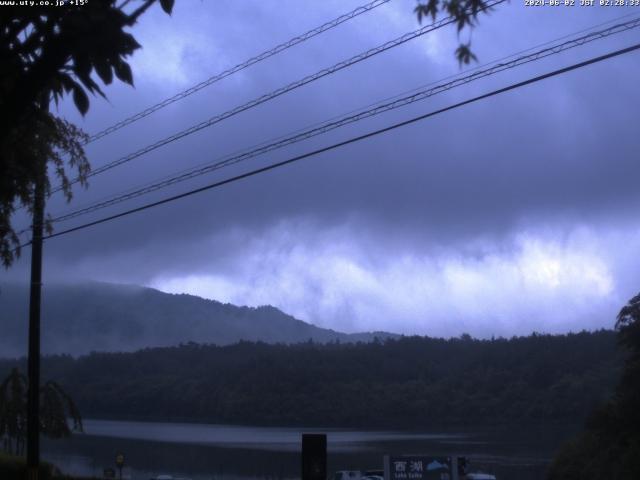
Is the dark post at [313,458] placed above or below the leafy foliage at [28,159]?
below

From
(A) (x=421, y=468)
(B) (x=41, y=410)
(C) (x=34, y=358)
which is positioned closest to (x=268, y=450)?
(B) (x=41, y=410)

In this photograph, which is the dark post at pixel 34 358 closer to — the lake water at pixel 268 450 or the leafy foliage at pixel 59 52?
the leafy foliage at pixel 59 52

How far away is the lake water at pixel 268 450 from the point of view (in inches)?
2035

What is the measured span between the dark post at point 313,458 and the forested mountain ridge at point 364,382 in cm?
6144

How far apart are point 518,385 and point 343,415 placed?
82.0 ft

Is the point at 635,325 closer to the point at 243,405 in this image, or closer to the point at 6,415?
the point at 6,415

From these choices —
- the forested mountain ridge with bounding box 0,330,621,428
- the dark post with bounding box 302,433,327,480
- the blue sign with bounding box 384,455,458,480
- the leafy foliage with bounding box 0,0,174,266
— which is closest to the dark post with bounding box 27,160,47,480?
the dark post with bounding box 302,433,327,480

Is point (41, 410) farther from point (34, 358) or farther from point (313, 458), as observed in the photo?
point (313, 458)

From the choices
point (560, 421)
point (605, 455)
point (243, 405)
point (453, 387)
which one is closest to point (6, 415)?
point (605, 455)

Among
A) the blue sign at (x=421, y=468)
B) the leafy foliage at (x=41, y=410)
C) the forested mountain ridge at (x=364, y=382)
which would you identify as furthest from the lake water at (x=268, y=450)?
the blue sign at (x=421, y=468)

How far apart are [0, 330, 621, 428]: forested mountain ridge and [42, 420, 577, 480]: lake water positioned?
5279mm

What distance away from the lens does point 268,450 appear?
66.1m

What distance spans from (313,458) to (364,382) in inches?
4108

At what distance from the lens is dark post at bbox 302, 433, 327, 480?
13.4 metres
